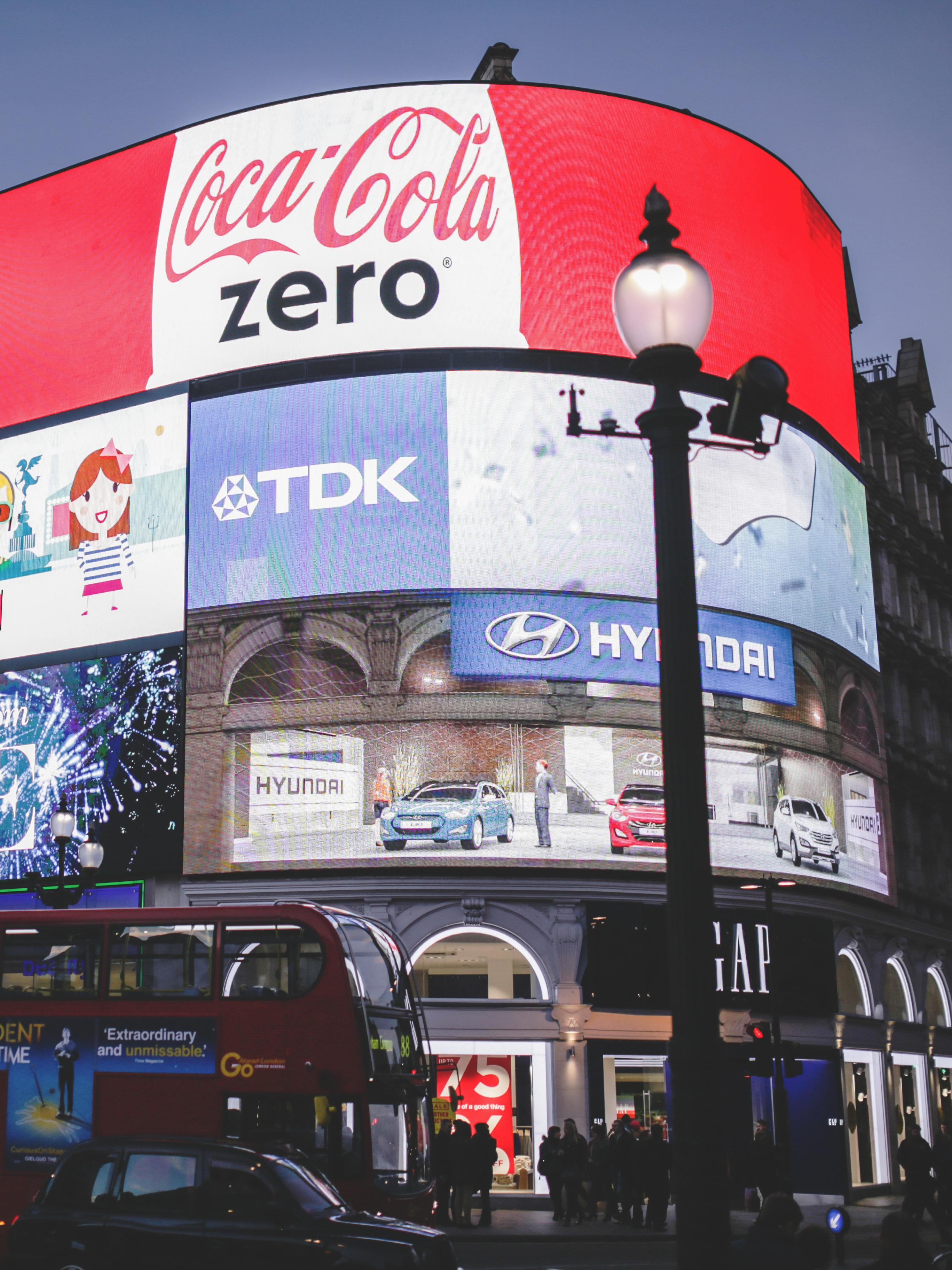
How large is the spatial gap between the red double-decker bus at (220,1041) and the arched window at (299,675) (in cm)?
1520

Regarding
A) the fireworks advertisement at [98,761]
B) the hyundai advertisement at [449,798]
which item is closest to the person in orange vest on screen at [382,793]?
the hyundai advertisement at [449,798]

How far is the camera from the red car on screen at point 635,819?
34.0 m

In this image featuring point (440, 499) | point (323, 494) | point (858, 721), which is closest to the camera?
point (440, 499)

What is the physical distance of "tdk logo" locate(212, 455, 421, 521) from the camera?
3519cm

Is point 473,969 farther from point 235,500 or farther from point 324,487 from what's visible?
point 235,500

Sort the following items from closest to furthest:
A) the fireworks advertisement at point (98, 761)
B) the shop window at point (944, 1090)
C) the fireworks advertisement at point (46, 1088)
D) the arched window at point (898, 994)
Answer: the fireworks advertisement at point (46, 1088) < the fireworks advertisement at point (98, 761) < the arched window at point (898, 994) < the shop window at point (944, 1090)

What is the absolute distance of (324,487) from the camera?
3553 centimetres

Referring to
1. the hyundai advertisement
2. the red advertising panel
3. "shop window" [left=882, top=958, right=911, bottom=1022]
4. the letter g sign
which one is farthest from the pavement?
"shop window" [left=882, top=958, right=911, bottom=1022]

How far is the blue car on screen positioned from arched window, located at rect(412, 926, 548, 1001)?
2309 millimetres

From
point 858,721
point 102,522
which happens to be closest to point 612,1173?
point 858,721

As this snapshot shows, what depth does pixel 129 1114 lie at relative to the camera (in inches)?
711

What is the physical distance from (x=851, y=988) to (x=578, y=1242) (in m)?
17.0

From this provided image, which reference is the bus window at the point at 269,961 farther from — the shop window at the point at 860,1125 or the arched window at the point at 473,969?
the shop window at the point at 860,1125

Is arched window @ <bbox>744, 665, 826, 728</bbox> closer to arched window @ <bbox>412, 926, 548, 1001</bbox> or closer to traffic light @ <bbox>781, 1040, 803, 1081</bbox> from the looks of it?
arched window @ <bbox>412, 926, 548, 1001</bbox>
